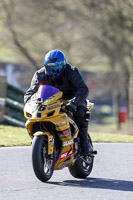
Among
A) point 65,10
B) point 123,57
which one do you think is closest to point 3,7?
point 65,10

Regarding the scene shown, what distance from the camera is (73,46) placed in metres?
28.5

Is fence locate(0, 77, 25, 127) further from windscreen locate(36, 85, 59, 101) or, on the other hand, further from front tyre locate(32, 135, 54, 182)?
front tyre locate(32, 135, 54, 182)

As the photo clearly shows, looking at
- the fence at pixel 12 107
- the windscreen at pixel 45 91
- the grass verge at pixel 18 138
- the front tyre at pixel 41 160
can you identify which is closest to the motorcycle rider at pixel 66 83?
the windscreen at pixel 45 91

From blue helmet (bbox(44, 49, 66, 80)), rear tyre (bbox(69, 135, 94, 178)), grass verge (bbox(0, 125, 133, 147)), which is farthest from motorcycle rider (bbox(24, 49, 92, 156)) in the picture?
grass verge (bbox(0, 125, 133, 147))

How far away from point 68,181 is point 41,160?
744 millimetres

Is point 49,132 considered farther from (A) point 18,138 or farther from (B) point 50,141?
(A) point 18,138

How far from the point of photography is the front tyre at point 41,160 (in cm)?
642

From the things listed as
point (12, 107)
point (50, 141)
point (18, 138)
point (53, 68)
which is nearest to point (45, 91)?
point (53, 68)

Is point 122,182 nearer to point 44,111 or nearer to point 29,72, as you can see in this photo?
point 44,111

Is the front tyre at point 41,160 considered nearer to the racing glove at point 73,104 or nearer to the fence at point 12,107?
the racing glove at point 73,104

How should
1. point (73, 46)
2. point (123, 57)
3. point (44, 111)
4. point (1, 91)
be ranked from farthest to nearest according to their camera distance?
point (73, 46) < point (123, 57) < point (1, 91) < point (44, 111)

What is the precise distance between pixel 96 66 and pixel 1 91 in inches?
638

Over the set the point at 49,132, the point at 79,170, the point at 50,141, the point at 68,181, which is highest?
A: the point at 49,132

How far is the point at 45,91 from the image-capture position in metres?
6.83
